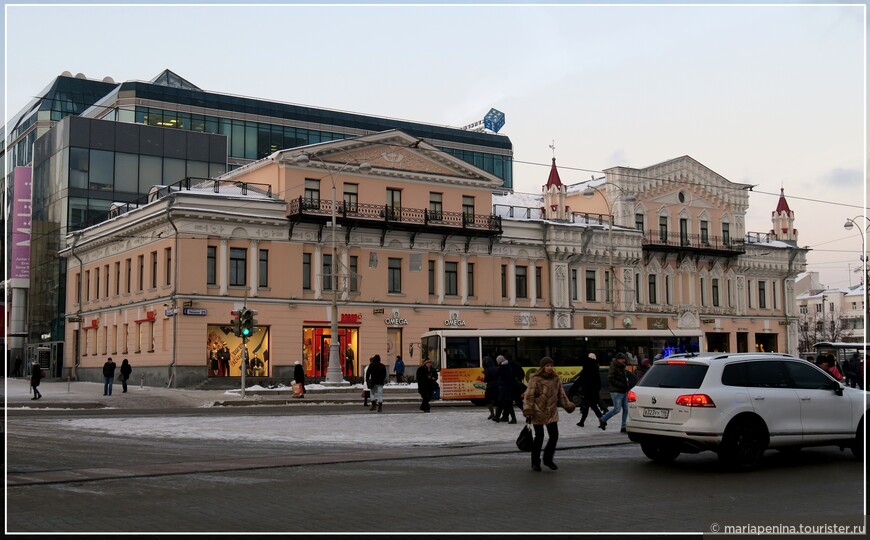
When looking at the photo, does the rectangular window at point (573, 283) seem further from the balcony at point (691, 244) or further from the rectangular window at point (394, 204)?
the rectangular window at point (394, 204)

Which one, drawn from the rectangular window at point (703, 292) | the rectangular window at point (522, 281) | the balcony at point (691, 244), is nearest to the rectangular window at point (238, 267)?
the rectangular window at point (522, 281)

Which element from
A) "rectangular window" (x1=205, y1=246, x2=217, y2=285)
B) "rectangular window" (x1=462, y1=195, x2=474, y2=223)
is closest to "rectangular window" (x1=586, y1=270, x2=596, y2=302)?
"rectangular window" (x1=462, y1=195, x2=474, y2=223)

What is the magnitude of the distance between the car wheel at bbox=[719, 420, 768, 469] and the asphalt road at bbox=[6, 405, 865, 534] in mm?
221

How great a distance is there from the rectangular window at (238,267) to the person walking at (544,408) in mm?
37746

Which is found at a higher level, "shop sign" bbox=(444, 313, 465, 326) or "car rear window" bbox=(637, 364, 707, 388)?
"shop sign" bbox=(444, 313, 465, 326)

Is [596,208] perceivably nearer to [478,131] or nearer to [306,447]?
[478,131]

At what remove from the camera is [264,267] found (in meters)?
51.8

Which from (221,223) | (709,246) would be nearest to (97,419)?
(221,223)

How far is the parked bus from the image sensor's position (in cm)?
3828

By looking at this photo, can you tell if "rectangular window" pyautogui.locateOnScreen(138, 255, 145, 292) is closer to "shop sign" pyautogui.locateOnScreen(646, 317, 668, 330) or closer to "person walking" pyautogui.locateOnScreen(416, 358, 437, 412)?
"person walking" pyautogui.locateOnScreen(416, 358, 437, 412)

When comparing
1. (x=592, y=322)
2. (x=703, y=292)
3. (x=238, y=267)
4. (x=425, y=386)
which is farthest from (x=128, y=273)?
(x=703, y=292)

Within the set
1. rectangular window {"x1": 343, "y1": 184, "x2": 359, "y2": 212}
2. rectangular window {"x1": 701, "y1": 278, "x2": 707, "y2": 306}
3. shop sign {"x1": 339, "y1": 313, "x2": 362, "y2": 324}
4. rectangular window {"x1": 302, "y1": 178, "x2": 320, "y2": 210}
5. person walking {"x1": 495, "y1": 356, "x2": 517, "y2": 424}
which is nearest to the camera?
person walking {"x1": 495, "y1": 356, "x2": 517, "y2": 424}

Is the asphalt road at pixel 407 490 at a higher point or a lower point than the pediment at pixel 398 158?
lower

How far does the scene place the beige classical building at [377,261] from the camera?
1977 inches
